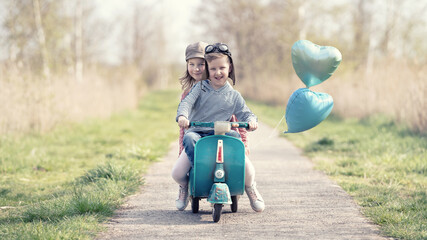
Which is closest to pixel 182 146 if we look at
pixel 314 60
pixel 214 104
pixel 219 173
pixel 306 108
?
pixel 214 104

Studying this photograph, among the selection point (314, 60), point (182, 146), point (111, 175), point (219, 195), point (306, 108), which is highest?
point (314, 60)

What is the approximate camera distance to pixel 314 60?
4230mm

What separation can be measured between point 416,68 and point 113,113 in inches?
406

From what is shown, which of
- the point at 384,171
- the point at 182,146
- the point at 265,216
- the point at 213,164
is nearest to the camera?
the point at 213,164

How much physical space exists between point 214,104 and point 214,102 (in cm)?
2

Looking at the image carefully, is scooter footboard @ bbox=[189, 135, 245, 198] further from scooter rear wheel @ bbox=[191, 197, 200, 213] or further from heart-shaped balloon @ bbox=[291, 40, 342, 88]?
heart-shaped balloon @ bbox=[291, 40, 342, 88]

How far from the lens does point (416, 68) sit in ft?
36.2

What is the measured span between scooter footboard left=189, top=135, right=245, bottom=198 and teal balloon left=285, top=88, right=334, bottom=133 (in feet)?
1.94

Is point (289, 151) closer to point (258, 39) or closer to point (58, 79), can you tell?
point (58, 79)

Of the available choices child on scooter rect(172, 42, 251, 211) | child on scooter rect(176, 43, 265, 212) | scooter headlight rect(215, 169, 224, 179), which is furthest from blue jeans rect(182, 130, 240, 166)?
scooter headlight rect(215, 169, 224, 179)

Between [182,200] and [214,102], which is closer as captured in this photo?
[214,102]

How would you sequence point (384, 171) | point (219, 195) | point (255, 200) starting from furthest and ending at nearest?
1. point (384, 171)
2. point (255, 200)
3. point (219, 195)

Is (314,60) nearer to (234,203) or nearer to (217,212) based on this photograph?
(234,203)

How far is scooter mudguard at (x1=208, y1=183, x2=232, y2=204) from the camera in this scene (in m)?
3.86
